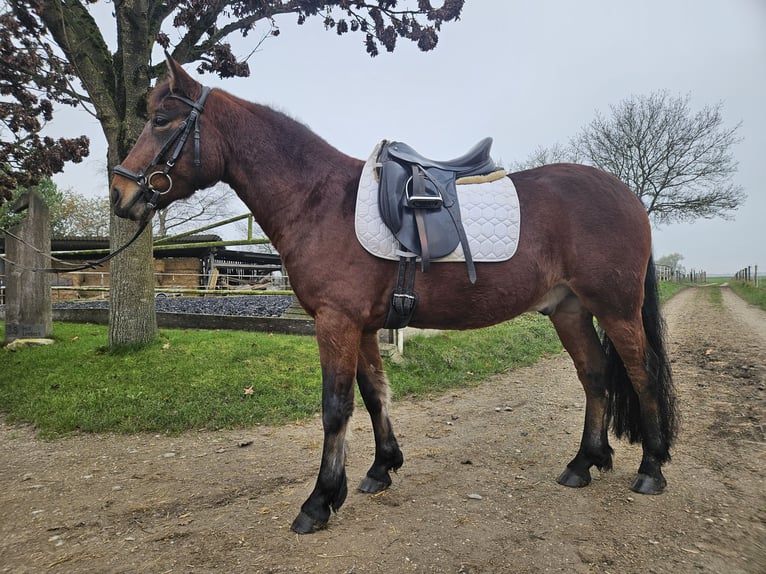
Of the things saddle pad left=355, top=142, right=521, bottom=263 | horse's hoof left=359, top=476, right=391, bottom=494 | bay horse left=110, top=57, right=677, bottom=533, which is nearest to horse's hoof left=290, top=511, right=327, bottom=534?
bay horse left=110, top=57, right=677, bottom=533

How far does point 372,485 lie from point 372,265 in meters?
1.58

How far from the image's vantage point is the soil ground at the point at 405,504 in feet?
6.98

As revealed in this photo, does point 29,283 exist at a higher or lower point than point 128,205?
lower

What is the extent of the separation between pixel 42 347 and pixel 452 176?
24.9 feet

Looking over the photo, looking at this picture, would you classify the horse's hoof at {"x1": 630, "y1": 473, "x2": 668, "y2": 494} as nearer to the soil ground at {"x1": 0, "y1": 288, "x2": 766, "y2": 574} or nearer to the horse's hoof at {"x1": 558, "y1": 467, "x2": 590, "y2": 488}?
the soil ground at {"x1": 0, "y1": 288, "x2": 766, "y2": 574}

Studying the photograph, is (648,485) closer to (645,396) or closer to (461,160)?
(645,396)

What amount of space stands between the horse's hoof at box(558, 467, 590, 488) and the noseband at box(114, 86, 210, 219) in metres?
3.26

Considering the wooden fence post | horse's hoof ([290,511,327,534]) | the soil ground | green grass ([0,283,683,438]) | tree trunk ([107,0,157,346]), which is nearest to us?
the soil ground

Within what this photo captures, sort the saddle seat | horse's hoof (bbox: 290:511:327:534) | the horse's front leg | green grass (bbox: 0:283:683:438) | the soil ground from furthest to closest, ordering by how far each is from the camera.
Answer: green grass (bbox: 0:283:683:438) < the saddle seat < the horse's front leg < horse's hoof (bbox: 290:511:327:534) < the soil ground

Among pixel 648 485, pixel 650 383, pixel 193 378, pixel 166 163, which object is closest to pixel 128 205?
pixel 166 163

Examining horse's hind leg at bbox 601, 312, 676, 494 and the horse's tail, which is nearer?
horse's hind leg at bbox 601, 312, 676, 494

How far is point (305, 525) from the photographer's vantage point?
240 cm

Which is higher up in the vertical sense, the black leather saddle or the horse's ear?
the horse's ear

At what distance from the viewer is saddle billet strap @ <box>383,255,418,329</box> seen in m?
2.56
